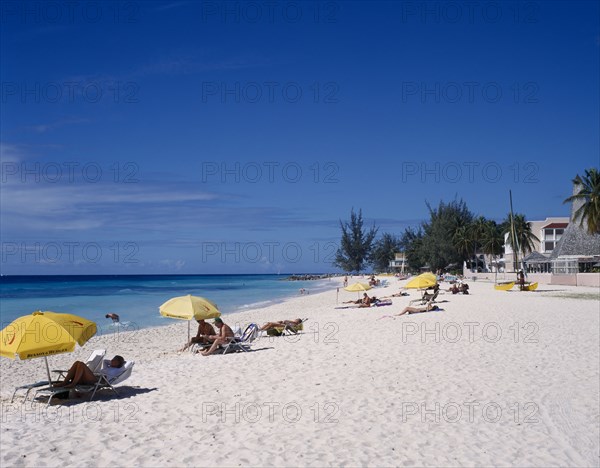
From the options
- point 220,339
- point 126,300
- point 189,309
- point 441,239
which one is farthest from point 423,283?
point 441,239

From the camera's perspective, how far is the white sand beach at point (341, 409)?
573 centimetres

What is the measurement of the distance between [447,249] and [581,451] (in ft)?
227

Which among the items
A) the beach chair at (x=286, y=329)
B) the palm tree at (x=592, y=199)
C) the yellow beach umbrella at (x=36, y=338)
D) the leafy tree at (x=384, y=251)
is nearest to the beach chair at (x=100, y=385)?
the yellow beach umbrella at (x=36, y=338)

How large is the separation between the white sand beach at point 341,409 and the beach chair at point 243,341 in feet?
1.57

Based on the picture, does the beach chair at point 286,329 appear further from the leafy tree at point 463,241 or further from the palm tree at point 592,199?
the leafy tree at point 463,241

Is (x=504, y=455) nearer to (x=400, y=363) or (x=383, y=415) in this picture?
(x=383, y=415)

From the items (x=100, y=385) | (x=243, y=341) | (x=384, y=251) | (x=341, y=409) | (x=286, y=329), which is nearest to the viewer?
(x=341, y=409)

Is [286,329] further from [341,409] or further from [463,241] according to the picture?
[463,241]

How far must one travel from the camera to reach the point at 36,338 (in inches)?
306

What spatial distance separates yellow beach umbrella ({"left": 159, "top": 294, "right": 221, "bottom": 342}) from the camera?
12.4m

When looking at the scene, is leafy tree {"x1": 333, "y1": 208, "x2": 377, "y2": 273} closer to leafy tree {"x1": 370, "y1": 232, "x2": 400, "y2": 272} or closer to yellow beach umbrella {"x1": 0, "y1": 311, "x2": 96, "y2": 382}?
leafy tree {"x1": 370, "y1": 232, "x2": 400, "y2": 272}

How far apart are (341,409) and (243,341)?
6.48 m

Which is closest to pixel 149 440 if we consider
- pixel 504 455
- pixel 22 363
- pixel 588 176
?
pixel 504 455

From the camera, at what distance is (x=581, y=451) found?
607 centimetres
